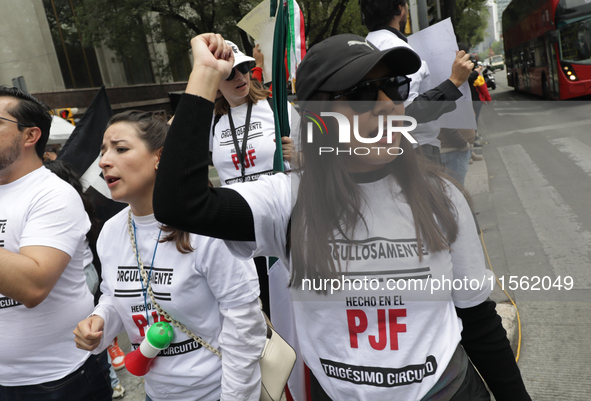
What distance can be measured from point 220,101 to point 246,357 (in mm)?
2175

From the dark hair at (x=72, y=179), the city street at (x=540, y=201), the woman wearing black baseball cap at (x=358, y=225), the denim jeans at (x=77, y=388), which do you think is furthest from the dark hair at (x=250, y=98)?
the woman wearing black baseball cap at (x=358, y=225)

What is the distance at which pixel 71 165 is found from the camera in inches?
144

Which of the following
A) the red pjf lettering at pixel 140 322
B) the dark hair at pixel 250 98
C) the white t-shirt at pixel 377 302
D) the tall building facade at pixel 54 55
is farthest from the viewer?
the tall building facade at pixel 54 55

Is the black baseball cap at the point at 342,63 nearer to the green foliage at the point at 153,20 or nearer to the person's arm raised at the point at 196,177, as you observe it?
the person's arm raised at the point at 196,177

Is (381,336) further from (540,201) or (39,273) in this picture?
(39,273)

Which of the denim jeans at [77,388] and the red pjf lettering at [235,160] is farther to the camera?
the red pjf lettering at [235,160]

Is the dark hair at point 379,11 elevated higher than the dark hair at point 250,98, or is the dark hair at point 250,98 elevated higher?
the dark hair at point 379,11

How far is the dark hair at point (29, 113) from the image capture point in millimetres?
2174

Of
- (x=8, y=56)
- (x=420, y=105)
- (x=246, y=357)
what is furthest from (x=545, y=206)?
(x=8, y=56)

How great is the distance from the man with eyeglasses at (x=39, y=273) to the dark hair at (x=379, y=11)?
1976 mm

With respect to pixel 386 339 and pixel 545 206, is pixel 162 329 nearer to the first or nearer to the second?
pixel 386 339

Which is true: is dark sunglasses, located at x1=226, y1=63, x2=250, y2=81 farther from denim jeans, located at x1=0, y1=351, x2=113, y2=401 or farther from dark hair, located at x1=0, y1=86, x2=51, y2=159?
denim jeans, located at x1=0, y1=351, x2=113, y2=401

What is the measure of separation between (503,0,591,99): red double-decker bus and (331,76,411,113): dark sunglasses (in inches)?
50.6

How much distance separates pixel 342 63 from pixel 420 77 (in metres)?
1.44
